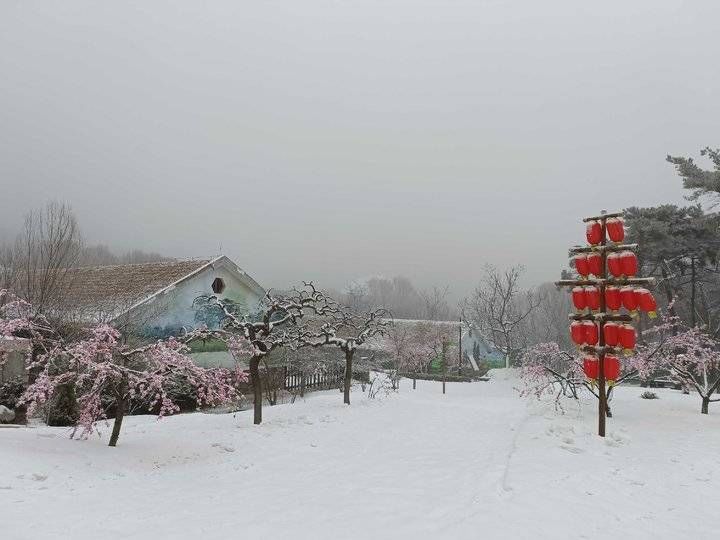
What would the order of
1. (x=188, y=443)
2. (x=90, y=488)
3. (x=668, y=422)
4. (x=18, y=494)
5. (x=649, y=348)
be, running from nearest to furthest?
(x=18, y=494) < (x=90, y=488) < (x=188, y=443) < (x=668, y=422) < (x=649, y=348)

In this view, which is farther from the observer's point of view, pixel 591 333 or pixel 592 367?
pixel 592 367

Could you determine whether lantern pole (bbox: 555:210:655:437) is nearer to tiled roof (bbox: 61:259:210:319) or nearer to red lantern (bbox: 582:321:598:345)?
red lantern (bbox: 582:321:598:345)

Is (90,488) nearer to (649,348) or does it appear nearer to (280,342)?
(280,342)

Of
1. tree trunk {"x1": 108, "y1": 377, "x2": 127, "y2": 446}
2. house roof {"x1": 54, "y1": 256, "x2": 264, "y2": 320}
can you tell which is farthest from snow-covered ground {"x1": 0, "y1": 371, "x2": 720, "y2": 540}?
house roof {"x1": 54, "y1": 256, "x2": 264, "y2": 320}

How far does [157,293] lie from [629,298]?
16.5 metres

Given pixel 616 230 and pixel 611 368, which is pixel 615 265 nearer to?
pixel 616 230

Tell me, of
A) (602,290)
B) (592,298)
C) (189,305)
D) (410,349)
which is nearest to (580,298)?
(592,298)

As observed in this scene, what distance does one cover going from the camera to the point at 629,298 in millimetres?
10602

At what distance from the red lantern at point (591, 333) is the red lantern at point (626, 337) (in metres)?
0.50

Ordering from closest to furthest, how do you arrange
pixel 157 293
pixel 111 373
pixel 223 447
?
1. pixel 111 373
2. pixel 223 447
3. pixel 157 293

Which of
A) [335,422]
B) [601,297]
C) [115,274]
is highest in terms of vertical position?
[115,274]

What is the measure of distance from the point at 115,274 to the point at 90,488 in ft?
62.1

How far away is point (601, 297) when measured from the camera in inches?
433

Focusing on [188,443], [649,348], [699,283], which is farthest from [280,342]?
[699,283]
